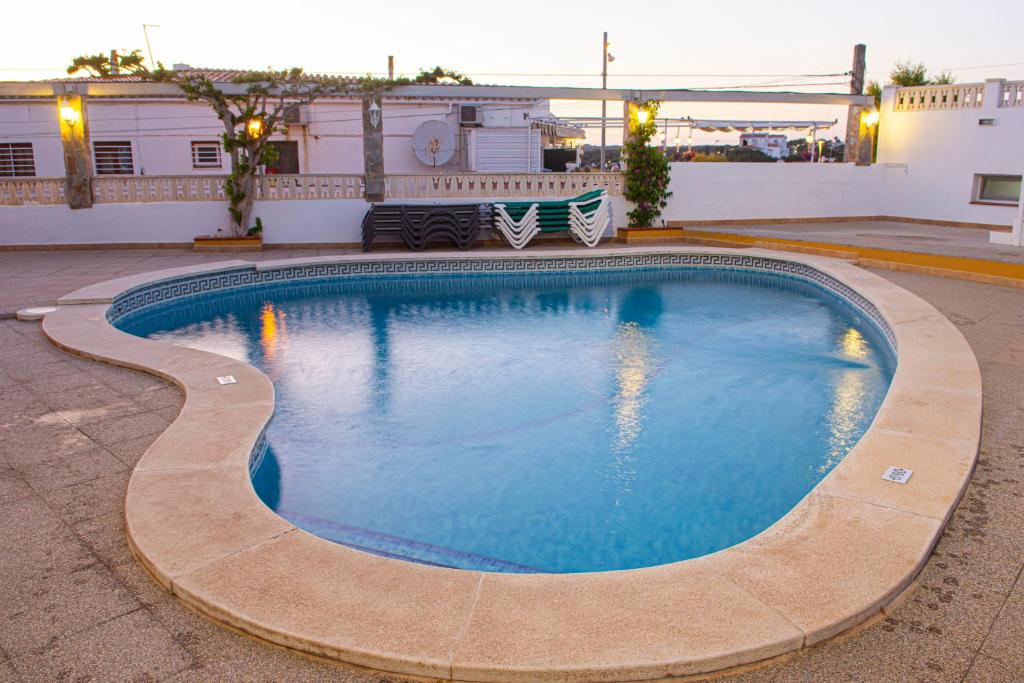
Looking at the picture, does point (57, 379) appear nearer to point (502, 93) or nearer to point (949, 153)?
point (502, 93)

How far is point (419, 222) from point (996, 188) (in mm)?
13200

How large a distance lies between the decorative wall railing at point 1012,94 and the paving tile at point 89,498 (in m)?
18.5

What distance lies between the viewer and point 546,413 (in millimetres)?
6270

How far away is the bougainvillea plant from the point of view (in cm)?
1499

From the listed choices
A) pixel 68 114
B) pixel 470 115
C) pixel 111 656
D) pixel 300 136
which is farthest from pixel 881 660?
pixel 470 115

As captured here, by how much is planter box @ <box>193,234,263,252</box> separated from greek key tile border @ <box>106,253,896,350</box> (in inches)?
78.4

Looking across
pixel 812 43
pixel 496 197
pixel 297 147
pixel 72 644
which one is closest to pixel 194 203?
pixel 496 197

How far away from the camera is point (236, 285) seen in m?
11.5

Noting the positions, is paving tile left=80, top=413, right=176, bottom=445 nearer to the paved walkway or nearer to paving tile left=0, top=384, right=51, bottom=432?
paving tile left=0, top=384, right=51, bottom=432

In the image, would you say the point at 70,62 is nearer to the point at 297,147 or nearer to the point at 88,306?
the point at 297,147

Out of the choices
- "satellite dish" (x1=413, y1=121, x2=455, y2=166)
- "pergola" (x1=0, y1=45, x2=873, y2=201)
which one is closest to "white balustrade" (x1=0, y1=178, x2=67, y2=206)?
"pergola" (x1=0, y1=45, x2=873, y2=201)

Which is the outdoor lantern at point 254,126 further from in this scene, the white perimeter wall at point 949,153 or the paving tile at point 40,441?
the white perimeter wall at point 949,153

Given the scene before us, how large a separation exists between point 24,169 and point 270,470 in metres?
18.2

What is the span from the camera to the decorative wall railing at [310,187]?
529 inches
